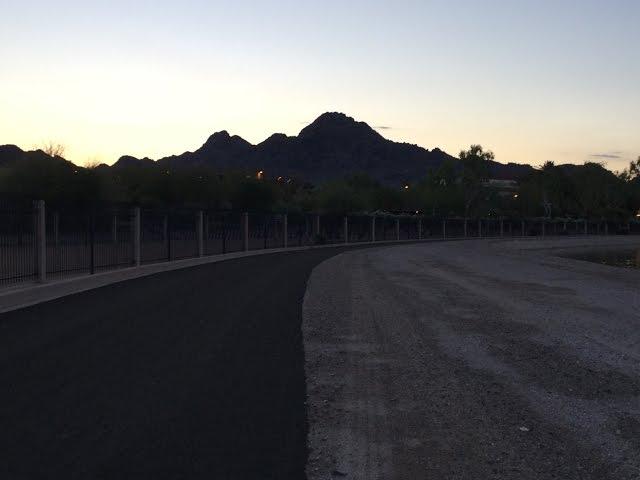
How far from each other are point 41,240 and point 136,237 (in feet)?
24.0

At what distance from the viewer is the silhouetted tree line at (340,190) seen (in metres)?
46.7

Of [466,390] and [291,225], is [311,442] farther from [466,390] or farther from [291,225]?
[291,225]

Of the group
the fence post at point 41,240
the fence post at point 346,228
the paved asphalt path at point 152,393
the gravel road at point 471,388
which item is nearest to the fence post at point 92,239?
the fence post at point 41,240

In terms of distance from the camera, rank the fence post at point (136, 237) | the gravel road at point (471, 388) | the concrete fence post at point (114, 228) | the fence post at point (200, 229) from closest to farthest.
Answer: the gravel road at point (471, 388) < the concrete fence post at point (114, 228) < the fence post at point (136, 237) < the fence post at point (200, 229)

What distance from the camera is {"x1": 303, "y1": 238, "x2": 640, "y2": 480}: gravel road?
555 cm

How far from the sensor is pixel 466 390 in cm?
788

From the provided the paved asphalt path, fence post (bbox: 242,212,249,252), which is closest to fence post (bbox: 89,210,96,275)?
the paved asphalt path

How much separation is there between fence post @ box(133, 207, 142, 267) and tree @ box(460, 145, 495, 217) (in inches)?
4038

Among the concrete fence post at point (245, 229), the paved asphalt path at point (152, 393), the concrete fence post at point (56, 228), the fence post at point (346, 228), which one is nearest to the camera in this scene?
the paved asphalt path at point (152, 393)

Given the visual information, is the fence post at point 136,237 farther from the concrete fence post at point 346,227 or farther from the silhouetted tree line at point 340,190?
the concrete fence post at point 346,227

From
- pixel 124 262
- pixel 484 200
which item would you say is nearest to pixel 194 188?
pixel 124 262

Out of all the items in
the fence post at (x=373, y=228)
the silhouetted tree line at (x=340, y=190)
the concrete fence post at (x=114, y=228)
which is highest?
the silhouetted tree line at (x=340, y=190)

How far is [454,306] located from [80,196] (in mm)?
36743

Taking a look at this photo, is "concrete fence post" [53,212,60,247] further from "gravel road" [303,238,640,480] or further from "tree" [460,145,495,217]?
"tree" [460,145,495,217]
